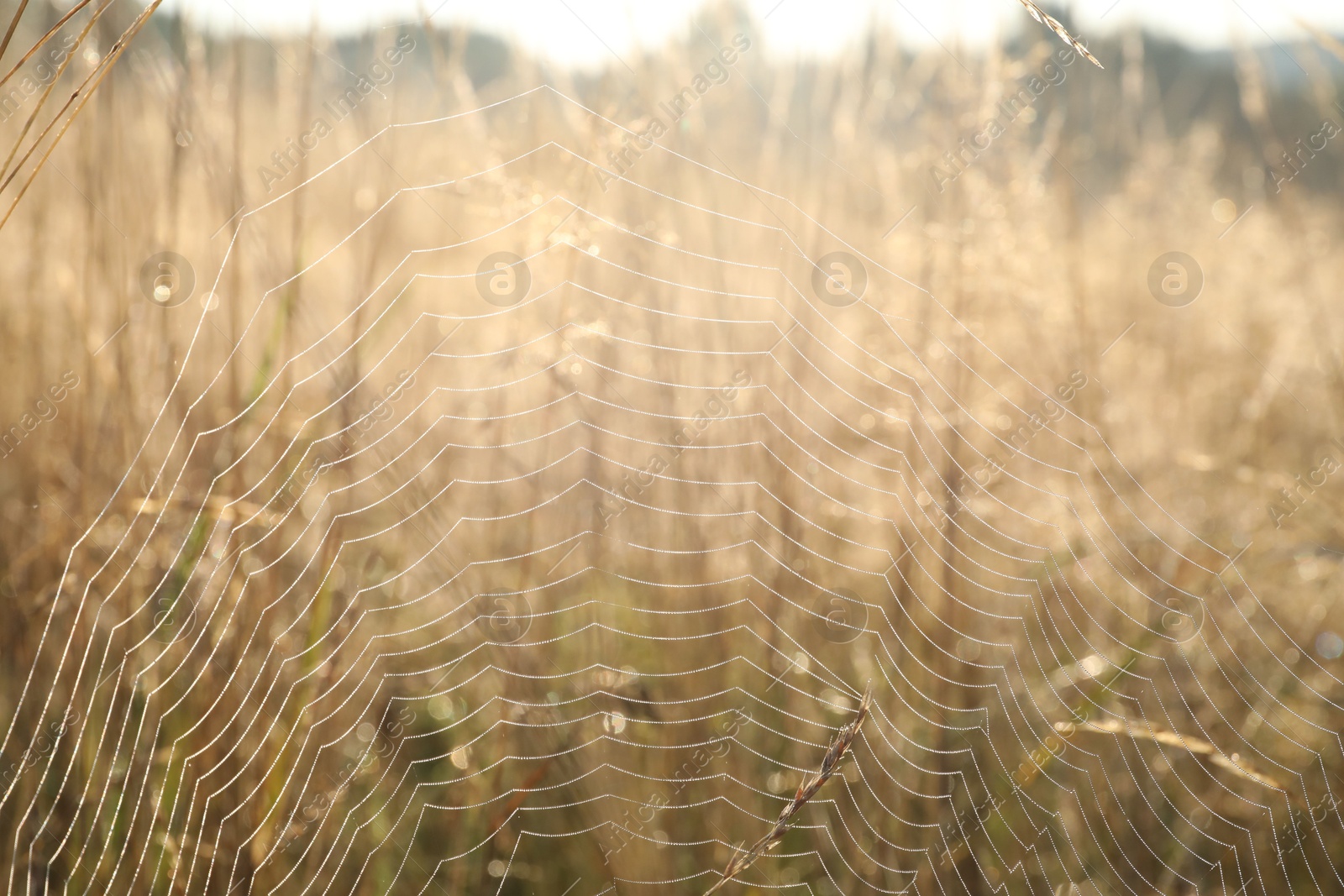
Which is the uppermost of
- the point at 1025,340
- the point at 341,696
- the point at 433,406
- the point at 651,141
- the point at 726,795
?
the point at 651,141

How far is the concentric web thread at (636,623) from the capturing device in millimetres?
1395

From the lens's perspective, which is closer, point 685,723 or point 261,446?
point 685,723

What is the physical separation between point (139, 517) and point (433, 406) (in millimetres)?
737

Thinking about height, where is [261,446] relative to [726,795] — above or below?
above

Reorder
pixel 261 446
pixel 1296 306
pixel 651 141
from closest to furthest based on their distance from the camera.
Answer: pixel 651 141
pixel 261 446
pixel 1296 306

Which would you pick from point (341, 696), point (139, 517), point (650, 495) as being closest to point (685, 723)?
point (650, 495)

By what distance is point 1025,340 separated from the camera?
2.27 metres

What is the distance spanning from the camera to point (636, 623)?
2.01 metres

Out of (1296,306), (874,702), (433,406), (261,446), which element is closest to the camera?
(874,702)

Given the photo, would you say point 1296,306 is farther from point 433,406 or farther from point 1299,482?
point 433,406

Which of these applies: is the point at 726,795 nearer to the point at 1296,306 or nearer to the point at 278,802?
the point at 278,802

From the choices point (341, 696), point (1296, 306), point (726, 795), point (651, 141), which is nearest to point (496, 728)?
point (341, 696)

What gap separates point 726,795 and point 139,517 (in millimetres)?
1045

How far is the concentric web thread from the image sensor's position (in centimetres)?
139
